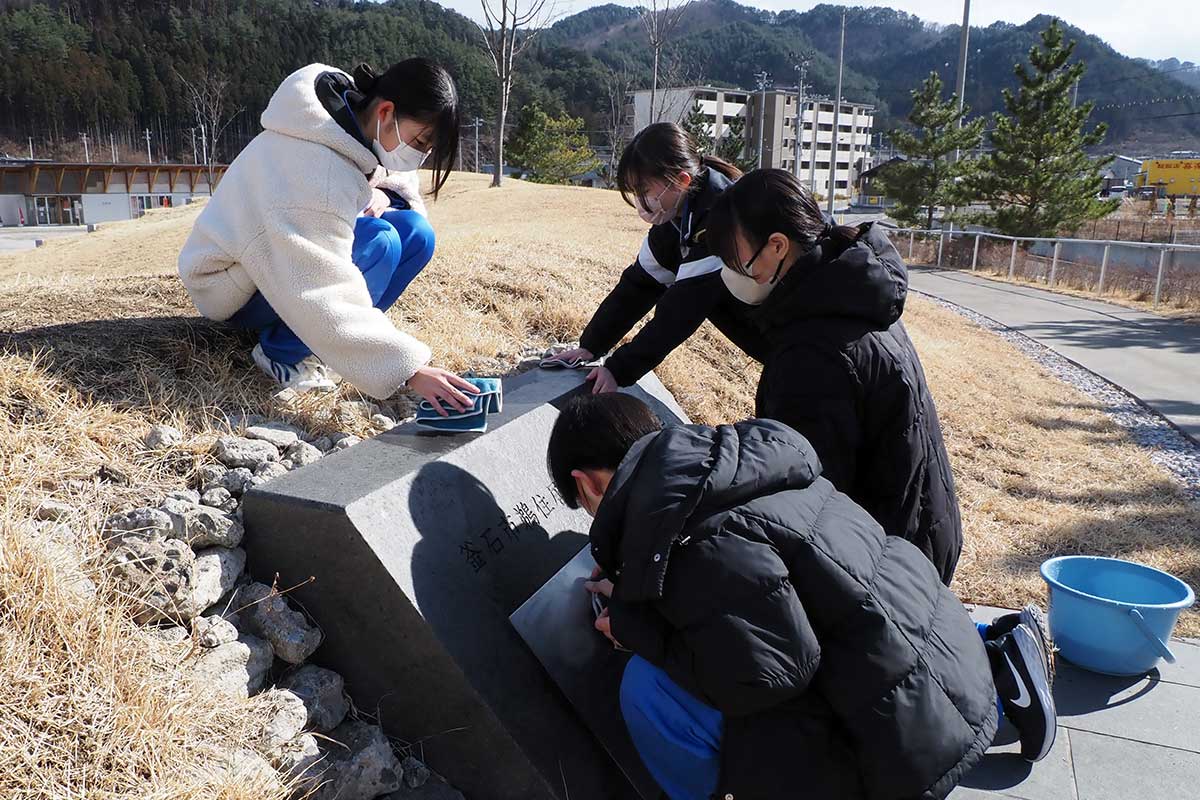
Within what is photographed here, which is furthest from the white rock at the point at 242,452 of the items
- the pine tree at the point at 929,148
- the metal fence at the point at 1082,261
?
the pine tree at the point at 929,148

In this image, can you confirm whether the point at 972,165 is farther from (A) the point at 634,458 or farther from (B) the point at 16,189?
(B) the point at 16,189

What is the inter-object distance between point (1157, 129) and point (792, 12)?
78.2m

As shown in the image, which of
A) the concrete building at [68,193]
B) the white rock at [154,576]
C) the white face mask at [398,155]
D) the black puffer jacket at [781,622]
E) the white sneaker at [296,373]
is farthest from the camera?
the concrete building at [68,193]

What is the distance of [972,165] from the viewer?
26.6m

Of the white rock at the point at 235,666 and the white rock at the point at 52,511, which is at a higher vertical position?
the white rock at the point at 52,511

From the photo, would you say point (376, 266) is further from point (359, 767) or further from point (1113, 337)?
point (1113, 337)

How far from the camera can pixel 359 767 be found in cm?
192

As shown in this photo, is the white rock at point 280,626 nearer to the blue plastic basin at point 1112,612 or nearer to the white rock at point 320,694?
the white rock at point 320,694

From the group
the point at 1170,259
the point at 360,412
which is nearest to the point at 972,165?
the point at 1170,259

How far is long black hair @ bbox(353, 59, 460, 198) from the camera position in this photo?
2.61 m

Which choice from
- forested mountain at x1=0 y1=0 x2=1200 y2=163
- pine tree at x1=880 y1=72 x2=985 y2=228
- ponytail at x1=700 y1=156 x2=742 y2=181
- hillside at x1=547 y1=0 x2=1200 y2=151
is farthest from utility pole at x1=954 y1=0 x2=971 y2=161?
hillside at x1=547 y1=0 x2=1200 y2=151

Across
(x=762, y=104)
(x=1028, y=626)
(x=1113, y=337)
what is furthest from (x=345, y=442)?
(x=762, y=104)

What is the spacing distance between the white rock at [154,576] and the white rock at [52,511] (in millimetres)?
156

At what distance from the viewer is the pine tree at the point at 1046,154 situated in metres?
22.3
